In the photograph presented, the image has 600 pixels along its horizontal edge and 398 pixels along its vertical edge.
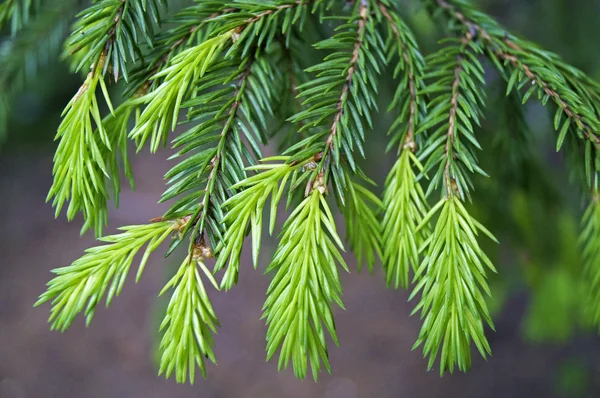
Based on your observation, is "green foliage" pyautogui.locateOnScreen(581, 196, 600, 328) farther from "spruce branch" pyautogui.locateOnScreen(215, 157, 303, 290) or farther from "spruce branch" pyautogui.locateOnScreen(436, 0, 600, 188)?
"spruce branch" pyautogui.locateOnScreen(215, 157, 303, 290)

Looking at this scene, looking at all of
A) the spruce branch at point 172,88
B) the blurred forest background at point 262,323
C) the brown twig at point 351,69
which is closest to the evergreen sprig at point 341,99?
the brown twig at point 351,69

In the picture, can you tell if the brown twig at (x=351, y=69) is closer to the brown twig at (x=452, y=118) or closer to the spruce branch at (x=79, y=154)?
the brown twig at (x=452, y=118)

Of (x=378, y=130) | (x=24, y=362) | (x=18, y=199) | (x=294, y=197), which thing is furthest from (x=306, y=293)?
(x=18, y=199)

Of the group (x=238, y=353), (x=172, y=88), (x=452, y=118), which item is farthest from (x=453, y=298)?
(x=238, y=353)

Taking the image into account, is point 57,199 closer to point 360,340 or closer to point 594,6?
point 594,6

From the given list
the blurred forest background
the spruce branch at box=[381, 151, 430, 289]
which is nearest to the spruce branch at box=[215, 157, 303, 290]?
the spruce branch at box=[381, 151, 430, 289]

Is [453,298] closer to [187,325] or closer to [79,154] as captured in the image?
[187,325]

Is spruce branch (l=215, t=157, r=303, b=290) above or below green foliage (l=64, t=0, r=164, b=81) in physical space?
below
